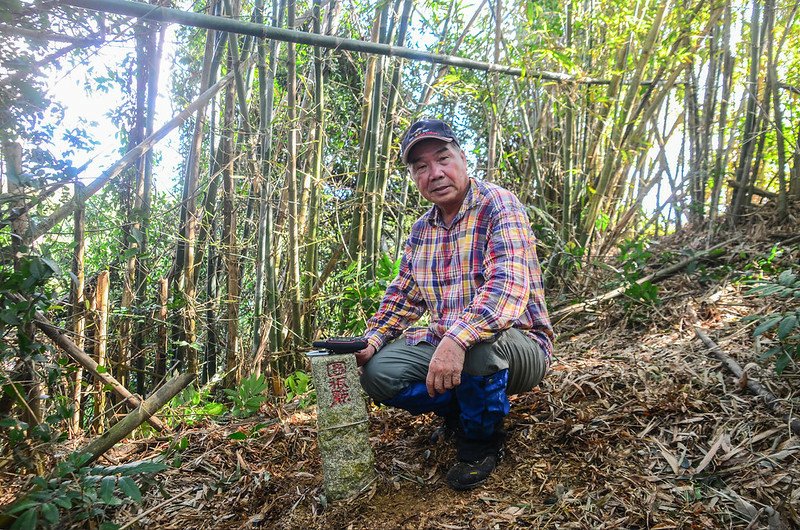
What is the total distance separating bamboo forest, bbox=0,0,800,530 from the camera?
1759mm

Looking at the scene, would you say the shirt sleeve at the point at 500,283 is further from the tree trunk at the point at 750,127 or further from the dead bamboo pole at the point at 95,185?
the tree trunk at the point at 750,127

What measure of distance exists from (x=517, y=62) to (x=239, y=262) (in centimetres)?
203

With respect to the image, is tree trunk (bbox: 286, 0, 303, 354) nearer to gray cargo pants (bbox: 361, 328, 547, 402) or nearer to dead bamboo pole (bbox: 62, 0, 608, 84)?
dead bamboo pole (bbox: 62, 0, 608, 84)

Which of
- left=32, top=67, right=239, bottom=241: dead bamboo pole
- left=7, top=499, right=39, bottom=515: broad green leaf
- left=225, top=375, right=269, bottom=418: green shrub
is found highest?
left=32, top=67, right=239, bottom=241: dead bamboo pole

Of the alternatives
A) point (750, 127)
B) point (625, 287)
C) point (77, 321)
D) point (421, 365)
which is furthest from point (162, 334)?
point (750, 127)

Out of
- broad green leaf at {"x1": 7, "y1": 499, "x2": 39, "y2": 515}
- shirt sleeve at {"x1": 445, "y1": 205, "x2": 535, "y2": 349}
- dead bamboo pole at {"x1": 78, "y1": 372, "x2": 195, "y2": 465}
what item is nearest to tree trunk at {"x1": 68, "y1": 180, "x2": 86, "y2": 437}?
dead bamboo pole at {"x1": 78, "y1": 372, "x2": 195, "y2": 465}

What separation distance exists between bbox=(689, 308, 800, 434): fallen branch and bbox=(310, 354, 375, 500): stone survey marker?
1.40 metres

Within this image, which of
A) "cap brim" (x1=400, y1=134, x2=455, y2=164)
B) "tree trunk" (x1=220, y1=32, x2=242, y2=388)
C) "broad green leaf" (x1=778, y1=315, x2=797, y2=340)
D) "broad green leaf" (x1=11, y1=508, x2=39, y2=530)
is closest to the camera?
"broad green leaf" (x1=11, y1=508, x2=39, y2=530)

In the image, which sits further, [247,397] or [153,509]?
[247,397]

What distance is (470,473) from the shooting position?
1852 mm

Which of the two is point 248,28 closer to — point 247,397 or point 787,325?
point 247,397

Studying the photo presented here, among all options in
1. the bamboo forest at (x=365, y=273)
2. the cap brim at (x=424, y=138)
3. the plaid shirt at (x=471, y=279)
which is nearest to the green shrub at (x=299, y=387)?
the bamboo forest at (x=365, y=273)

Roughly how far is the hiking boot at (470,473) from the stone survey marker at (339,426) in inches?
12.3

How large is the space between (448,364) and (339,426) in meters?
0.44
